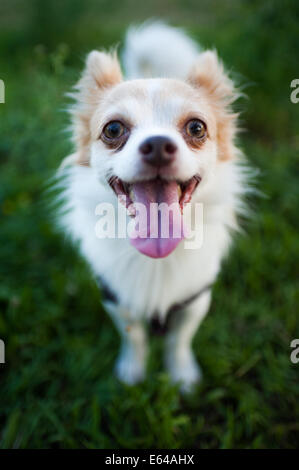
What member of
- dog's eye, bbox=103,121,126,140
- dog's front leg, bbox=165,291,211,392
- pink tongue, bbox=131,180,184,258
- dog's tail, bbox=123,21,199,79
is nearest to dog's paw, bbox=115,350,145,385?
dog's front leg, bbox=165,291,211,392

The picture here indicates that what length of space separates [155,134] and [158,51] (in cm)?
183

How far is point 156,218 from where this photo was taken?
150 cm

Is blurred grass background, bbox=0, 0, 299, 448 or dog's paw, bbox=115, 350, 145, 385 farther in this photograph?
dog's paw, bbox=115, 350, 145, 385

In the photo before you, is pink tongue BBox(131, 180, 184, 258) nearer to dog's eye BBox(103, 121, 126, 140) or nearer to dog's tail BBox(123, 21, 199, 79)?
dog's eye BBox(103, 121, 126, 140)

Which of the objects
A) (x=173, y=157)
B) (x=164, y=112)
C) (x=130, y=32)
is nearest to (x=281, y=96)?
(x=130, y=32)

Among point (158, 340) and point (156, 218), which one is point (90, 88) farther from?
point (158, 340)

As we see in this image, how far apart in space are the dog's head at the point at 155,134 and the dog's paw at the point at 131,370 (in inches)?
47.2

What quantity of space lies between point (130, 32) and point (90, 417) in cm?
327

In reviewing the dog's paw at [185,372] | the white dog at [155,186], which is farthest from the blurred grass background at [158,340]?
the white dog at [155,186]

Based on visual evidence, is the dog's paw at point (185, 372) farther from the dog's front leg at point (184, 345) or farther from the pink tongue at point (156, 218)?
the pink tongue at point (156, 218)

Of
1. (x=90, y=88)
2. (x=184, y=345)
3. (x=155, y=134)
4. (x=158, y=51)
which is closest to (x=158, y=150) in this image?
(x=155, y=134)

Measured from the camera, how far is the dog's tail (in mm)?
2809

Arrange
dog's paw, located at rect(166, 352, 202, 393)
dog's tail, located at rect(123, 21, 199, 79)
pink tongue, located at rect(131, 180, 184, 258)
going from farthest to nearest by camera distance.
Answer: dog's tail, located at rect(123, 21, 199, 79) < dog's paw, located at rect(166, 352, 202, 393) < pink tongue, located at rect(131, 180, 184, 258)
